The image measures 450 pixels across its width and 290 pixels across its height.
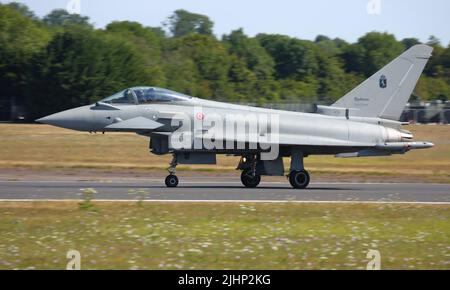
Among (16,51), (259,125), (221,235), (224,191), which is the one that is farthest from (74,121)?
(16,51)

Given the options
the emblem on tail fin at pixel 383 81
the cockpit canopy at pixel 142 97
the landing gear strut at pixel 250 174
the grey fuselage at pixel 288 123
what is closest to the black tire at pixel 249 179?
the landing gear strut at pixel 250 174

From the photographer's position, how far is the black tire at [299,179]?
24250 millimetres

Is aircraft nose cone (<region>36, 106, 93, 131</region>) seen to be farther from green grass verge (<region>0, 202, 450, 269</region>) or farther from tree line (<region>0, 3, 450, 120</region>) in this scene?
tree line (<region>0, 3, 450, 120</region>)

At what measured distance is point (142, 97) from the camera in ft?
76.8

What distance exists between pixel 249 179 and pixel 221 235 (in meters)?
10.5

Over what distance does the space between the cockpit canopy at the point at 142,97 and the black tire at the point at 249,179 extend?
2.81 m

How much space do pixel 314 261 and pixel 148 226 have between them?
3737mm

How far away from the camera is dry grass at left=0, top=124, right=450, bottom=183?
32.0 metres

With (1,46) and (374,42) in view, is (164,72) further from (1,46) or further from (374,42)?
(374,42)

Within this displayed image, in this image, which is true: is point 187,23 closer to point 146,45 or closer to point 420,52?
point 146,45

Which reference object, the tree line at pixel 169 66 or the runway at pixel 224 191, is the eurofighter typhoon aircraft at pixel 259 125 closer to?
the runway at pixel 224 191

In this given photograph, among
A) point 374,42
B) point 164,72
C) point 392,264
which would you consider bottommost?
point 392,264
